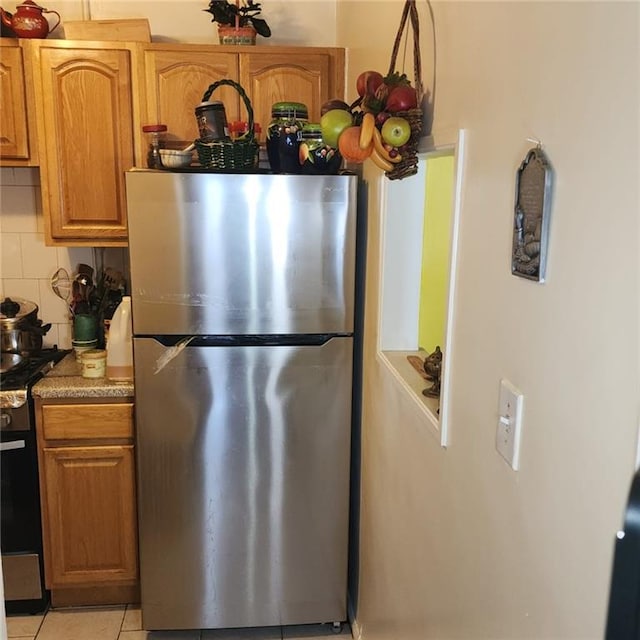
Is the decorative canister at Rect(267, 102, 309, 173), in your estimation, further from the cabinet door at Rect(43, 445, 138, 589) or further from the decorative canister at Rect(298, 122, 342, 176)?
the cabinet door at Rect(43, 445, 138, 589)

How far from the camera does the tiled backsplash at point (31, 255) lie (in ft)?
9.00

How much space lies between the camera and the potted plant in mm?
2449

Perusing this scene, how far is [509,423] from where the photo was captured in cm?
105

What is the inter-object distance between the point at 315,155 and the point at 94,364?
112 centimetres

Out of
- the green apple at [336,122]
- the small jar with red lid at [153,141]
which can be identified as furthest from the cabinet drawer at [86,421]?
the green apple at [336,122]

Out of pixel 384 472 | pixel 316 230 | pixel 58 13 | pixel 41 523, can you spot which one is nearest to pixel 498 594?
pixel 384 472

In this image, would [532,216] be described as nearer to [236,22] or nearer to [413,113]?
[413,113]

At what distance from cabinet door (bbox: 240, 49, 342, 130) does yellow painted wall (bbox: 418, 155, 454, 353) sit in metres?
0.75

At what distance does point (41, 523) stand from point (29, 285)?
0.98m

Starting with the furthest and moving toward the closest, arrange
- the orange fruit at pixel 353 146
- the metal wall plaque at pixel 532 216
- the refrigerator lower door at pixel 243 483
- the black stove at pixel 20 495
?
the black stove at pixel 20 495 < the refrigerator lower door at pixel 243 483 < the orange fruit at pixel 353 146 < the metal wall plaque at pixel 532 216

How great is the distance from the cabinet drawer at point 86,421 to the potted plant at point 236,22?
1373 mm

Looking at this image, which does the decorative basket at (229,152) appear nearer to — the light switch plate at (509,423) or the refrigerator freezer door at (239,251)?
the refrigerator freezer door at (239,251)

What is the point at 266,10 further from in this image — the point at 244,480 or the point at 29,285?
the point at 244,480

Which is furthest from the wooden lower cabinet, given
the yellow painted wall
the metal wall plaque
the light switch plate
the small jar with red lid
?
the metal wall plaque
